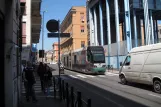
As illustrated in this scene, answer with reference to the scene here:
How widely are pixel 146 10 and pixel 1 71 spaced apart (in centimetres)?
3247

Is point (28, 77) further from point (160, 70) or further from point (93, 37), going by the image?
point (93, 37)

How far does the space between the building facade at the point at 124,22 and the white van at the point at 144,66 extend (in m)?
20.5

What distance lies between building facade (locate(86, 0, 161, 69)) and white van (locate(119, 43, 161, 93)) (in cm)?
2051

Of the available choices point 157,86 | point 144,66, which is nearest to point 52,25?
point 157,86

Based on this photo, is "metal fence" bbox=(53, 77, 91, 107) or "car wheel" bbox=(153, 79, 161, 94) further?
"car wheel" bbox=(153, 79, 161, 94)

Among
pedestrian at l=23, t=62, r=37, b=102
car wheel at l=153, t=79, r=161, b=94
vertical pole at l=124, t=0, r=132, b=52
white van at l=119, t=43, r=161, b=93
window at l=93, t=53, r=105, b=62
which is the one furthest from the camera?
vertical pole at l=124, t=0, r=132, b=52

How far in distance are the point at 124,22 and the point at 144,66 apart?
3135cm

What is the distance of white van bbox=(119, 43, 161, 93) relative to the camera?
44.9 feet

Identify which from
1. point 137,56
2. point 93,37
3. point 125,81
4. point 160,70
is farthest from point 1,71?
point 93,37

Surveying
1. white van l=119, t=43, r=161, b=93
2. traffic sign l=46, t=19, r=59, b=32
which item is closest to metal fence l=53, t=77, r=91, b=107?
traffic sign l=46, t=19, r=59, b=32

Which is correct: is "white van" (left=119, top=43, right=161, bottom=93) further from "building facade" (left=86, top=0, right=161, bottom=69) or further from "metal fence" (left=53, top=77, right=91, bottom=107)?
"building facade" (left=86, top=0, right=161, bottom=69)

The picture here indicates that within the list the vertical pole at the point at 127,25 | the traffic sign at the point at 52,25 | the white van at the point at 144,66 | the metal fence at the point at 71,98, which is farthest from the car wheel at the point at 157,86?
the vertical pole at the point at 127,25

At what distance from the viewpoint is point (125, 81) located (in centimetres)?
1764

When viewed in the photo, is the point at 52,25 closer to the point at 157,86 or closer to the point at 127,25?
the point at 157,86
